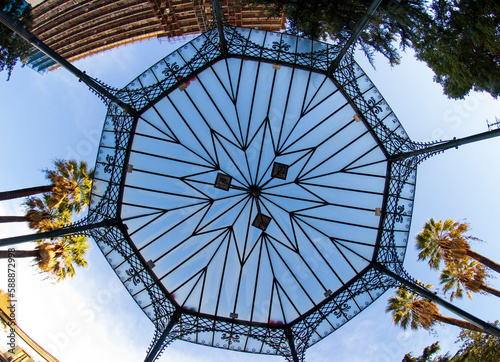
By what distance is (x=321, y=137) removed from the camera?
14.6m

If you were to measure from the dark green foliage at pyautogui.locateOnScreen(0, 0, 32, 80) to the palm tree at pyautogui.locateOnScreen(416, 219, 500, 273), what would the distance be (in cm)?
2313

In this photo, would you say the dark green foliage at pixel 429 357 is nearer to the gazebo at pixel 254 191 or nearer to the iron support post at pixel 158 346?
the gazebo at pixel 254 191

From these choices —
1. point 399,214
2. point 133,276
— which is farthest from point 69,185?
point 399,214

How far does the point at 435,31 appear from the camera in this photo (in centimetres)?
1308

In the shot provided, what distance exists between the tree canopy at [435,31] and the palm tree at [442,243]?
7.79 m

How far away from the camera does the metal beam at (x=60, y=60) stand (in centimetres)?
813

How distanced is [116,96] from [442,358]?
737 inches

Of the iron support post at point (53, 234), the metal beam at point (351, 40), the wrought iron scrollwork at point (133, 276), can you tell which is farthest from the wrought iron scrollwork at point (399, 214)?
the iron support post at point (53, 234)

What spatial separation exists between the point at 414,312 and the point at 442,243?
4.36 m

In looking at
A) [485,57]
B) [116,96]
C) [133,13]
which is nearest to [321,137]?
[485,57]

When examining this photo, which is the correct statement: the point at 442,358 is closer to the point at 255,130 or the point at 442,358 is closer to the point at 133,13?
the point at 255,130

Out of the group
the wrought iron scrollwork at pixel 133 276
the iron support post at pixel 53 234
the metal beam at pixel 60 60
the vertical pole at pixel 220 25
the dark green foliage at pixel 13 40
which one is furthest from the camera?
the wrought iron scrollwork at pixel 133 276

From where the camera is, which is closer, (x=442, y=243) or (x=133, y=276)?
(x=133, y=276)

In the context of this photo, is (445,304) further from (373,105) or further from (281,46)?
(281,46)
